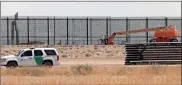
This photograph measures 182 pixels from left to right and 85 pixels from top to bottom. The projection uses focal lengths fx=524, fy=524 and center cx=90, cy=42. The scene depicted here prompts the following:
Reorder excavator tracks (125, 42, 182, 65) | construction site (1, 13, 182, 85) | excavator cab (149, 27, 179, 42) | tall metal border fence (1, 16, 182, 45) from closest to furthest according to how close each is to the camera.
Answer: excavator tracks (125, 42, 182, 65), excavator cab (149, 27, 179, 42), construction site (1, 13, 182, 85), tall metal border fence (1, 16, 182, 45)

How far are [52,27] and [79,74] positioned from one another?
42776 millimetres

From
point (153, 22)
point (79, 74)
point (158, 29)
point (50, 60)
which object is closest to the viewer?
point (79, 74)

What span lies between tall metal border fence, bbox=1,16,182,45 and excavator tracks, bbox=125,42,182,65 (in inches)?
1076

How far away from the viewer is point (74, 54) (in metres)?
53.2

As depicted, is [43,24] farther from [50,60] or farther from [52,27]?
[50,60]

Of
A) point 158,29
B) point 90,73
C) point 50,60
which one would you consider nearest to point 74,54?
point 158,29

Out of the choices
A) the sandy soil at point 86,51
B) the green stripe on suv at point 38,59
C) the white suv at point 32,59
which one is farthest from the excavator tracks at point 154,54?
the sandy soil at point 86,51

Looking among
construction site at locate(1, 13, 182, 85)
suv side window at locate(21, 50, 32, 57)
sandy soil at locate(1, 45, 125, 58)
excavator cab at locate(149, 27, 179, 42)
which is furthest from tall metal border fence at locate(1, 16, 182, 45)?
suv side window at locate(21, 50, 32, 57)

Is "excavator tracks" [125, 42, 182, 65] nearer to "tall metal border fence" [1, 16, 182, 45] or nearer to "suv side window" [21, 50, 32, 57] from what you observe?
"suv side window" [21, 50, 32, 57]

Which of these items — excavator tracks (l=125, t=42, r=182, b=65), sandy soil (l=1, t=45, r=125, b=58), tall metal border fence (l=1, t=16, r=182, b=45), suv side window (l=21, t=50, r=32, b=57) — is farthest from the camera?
tall metal border fence (l=1, t=16, r=182, b=45)

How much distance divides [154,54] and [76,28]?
109 ft

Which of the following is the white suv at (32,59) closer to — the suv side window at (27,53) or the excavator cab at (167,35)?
the suv side window at (27,53)

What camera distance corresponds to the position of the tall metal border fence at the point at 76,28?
64.0 meters

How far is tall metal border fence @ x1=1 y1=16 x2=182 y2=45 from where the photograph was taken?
210 ft
